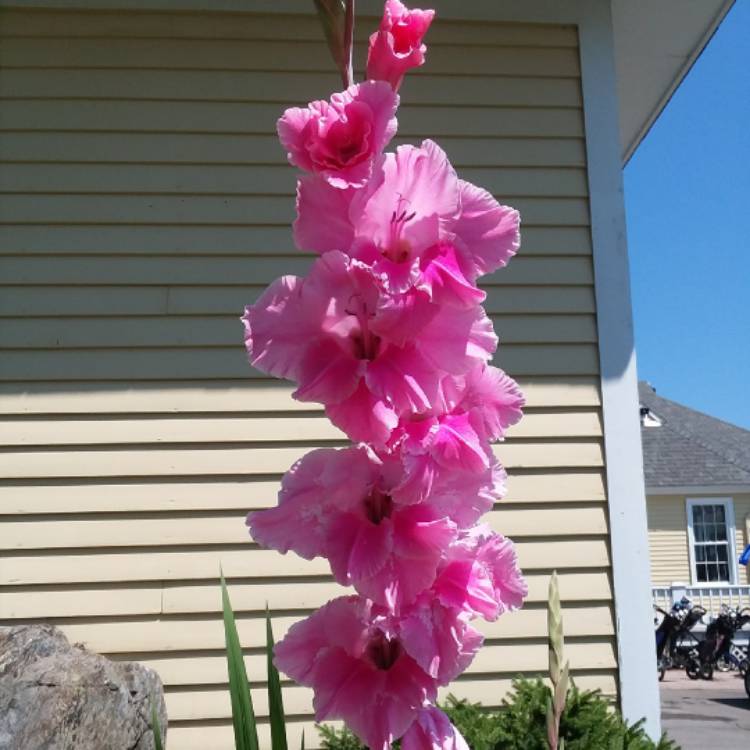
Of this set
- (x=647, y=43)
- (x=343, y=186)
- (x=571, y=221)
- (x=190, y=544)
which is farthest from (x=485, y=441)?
(x=647, y=43)

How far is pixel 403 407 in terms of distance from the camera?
83cm

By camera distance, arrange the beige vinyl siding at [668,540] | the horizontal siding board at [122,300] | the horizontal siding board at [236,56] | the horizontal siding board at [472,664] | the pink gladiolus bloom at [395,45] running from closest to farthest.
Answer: the pink gladiolus bloom at [395,45] → the horizontal siding board at [472,664] → the horizontal siding board at [122,300] → the horizontal siding board at [236,56] → the beige vinyl siding at [668,540]

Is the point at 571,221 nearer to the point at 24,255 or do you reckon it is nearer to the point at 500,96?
the point at 500,96

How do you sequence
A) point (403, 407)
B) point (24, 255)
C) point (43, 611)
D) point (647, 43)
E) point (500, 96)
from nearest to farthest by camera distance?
1. point (403, 407)
2. point (43, 611)
3. point (24, 255)
4. point (500, 96)
5. point (647, 43)

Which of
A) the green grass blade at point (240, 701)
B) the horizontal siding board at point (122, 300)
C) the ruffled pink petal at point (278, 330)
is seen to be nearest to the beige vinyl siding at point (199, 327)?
the horizontal siding board at point (122, 300)

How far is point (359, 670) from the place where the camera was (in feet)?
2.93

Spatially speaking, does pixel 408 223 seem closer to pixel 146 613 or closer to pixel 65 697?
pixel 65 697

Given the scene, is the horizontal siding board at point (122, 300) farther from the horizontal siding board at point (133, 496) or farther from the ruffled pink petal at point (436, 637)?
the ruffled pink petal at point (436, 637)

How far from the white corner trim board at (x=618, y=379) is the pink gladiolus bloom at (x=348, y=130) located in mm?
3243

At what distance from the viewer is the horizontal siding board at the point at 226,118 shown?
404cm

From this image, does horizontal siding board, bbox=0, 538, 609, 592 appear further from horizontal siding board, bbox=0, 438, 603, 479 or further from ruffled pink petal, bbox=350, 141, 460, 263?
ruffled pink petal, bbox=350, 141, 460, 263

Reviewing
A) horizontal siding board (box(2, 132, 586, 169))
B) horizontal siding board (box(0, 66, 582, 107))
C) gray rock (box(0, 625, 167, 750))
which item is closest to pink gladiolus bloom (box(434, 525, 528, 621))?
gray rock (box(0, 625, 167, 750))

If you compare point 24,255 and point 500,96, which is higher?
point 500,96

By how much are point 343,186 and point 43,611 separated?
3.28 metres
